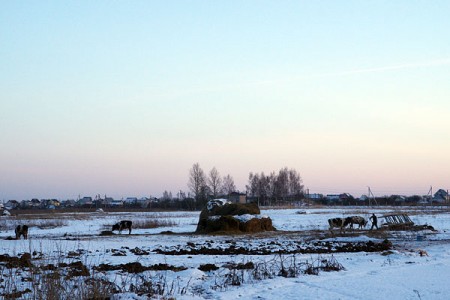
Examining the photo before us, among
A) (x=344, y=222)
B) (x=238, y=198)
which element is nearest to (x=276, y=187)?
(x=238, y=198)

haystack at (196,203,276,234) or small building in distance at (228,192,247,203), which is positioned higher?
small building in distance at (228,192,247,203)

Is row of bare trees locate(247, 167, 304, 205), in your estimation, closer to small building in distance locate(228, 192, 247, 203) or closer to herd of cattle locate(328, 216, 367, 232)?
small building in distance locate(228, 192, 247, 203)

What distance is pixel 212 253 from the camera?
20.0 m

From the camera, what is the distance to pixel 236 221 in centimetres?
3434

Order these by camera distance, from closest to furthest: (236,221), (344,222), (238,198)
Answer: (236,221) < (344,222) < (238,198)

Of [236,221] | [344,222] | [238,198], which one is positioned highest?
[238,198]

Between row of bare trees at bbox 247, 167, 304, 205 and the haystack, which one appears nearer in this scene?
the haystack

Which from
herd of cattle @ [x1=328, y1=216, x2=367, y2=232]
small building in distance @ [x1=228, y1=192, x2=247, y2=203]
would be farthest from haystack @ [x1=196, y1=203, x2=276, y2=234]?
small building in distance @ [x1=228, y1=192, x2=247, y2=203]

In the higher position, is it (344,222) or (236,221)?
(236,221)

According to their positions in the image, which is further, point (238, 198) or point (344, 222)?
point (238, 198)

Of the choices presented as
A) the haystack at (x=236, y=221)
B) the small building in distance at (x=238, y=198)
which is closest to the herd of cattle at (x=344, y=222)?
the haystack at (x=236, y=221)

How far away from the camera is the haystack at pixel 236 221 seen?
34094mm

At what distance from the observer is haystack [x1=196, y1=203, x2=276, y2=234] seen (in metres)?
34.1

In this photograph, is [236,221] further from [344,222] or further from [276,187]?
[276,187]
